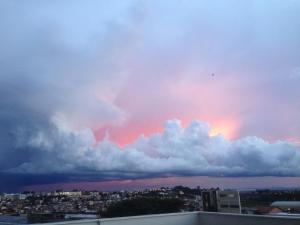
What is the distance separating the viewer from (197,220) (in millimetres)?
7145

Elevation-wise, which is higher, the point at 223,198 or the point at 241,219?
the point at 241,219

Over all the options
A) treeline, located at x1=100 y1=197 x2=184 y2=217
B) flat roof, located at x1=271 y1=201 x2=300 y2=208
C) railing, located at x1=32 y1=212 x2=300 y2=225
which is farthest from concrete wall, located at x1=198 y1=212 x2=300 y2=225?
flat roof, located at x1=271 y1=201 x2=300 y2=208

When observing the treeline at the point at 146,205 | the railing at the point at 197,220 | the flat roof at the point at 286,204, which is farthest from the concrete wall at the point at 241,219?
the flat roof at the point at 286,204

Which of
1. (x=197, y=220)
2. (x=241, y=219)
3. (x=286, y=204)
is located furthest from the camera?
(x=286, y=204)

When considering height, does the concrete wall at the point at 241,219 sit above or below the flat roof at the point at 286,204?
above

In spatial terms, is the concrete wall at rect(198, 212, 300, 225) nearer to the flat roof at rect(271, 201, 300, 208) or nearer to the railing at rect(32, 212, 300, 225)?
the railing at rect(32, 212, 300, 225)

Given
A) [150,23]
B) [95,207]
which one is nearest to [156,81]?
[150,23]

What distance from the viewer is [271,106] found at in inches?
555

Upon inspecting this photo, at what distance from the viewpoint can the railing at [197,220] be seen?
5.69m

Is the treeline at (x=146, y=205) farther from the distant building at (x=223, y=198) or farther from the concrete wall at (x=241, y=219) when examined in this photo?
the concrete wall at (x=241, y=219)

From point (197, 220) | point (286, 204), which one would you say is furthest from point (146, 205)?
point (197, 220)

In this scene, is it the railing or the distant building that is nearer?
the railing

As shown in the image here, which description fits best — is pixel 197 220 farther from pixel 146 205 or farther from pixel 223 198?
pixel 223 198

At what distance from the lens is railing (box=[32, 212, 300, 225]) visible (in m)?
5.69
